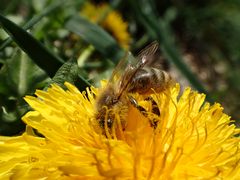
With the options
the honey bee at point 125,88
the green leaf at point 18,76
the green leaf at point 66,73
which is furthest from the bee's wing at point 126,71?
the green leaf at point 18,76

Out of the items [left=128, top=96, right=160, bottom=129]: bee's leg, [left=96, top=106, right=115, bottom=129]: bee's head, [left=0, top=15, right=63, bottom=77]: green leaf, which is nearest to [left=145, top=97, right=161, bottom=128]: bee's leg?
[left=128, top=96, right=160, bottom=129]: bee's leg

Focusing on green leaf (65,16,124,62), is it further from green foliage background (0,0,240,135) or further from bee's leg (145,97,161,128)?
bee's leg (145,97,161,128)

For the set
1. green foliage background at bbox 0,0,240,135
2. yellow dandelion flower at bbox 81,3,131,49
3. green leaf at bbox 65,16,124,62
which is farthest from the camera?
yellow dandelion flower at bbox 81,3,131,49

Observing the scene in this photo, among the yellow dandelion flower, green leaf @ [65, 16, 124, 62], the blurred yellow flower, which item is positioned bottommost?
the blurred yellow flower

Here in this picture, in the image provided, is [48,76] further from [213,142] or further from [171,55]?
[171,55]

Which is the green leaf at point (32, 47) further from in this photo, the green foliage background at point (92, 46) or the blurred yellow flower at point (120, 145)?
the blurred yellow flower at point (120, 145)

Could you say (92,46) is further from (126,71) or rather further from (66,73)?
(126,71)

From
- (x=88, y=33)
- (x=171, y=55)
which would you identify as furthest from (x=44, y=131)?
(x=171, y=55)
